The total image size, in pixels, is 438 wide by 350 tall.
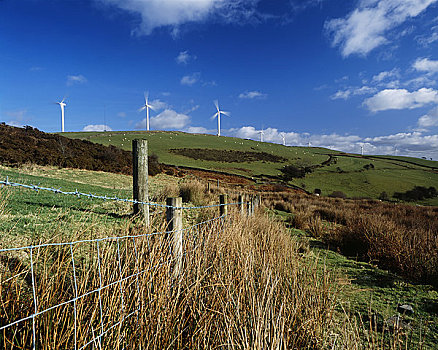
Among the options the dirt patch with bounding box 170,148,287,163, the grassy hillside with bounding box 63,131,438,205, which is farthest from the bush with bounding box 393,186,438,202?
the dirt patch with bounding box 170,148,287,163

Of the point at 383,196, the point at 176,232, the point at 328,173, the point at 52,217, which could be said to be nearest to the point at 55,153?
the point at 52,217

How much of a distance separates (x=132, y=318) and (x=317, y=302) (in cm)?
167

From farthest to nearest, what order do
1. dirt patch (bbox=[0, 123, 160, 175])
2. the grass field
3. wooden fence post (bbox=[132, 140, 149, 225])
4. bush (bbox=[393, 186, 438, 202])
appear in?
1. bush (bbox=[393, 186, 438, 202])
2. dirt patch (bbox=[0, 123, 160, 175])
3. wooden fence post (bbox=[132, 140, 149, 225])
4. the grass field

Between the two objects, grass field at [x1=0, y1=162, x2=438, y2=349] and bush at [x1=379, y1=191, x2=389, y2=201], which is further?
bush at [x1=379, y1=191, x2=389, y2=201]

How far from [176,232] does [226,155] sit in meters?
60.2

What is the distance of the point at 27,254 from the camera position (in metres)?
3.26

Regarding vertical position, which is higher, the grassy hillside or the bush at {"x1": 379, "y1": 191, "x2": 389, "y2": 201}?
the grassy hillside

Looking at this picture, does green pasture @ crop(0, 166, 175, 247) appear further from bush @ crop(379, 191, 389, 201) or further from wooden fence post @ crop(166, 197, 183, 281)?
bush @ crop(379, 191, 389, 201)

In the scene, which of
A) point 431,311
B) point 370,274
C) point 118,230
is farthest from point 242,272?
point 370,274

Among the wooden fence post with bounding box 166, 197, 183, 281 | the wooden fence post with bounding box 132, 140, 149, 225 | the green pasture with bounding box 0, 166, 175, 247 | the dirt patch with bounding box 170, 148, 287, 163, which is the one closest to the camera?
the wooden fence post with bounding box 166, 197, 183, 281

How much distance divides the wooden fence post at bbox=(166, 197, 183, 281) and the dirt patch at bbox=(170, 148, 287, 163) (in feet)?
173

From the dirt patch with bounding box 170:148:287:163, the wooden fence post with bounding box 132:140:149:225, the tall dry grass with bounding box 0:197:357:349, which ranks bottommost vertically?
the tall dry grass with bounding box 0:197:357:349

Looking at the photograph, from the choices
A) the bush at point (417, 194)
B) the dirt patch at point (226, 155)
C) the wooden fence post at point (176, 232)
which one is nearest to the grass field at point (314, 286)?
the wooden fence post at point (176, 232)

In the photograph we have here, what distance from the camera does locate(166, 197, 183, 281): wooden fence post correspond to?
2.96 metres
